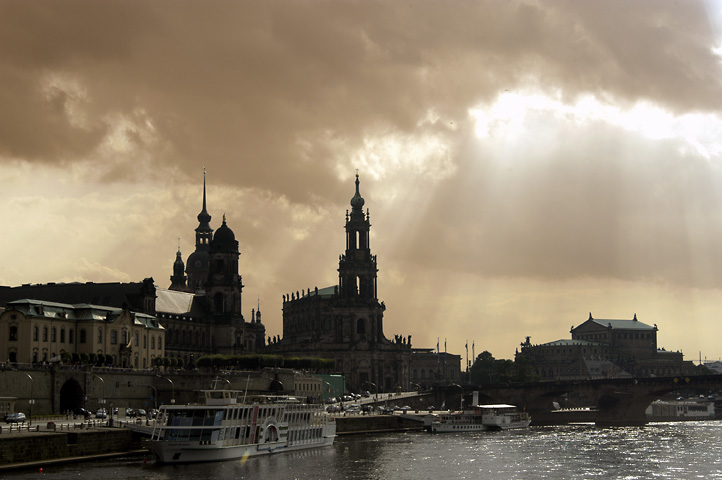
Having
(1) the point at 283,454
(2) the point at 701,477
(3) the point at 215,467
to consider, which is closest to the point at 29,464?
(3) the point at 215,467

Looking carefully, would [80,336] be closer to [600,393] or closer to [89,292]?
[89,292]

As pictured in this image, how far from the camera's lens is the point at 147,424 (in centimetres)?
10038

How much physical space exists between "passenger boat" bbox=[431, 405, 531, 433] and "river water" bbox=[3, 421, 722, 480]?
16.6 metres

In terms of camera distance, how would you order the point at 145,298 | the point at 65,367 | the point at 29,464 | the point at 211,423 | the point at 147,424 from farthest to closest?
the point at 145,298 → the point at 65,367 → the point at 147,424 → the point at 211,423 → the point at 29,464

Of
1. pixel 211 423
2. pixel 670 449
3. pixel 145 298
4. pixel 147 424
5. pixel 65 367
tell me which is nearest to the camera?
pixel 211 423

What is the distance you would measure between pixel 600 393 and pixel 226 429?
331ft

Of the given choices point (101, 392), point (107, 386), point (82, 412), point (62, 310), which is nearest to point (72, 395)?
point (101, 392)

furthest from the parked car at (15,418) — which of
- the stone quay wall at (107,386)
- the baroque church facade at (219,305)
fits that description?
the baroque church facade at (219,305)

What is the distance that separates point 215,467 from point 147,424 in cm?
1516

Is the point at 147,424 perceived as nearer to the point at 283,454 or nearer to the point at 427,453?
the point at 283,454

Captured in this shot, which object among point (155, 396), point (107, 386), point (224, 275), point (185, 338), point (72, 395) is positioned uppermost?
point (224, 275)

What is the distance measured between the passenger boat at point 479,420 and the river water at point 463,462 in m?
16.6

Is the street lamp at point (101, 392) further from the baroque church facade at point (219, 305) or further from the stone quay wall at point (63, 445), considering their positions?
the baroque church facade at point (219, 305)

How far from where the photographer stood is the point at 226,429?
9344 centimetres
